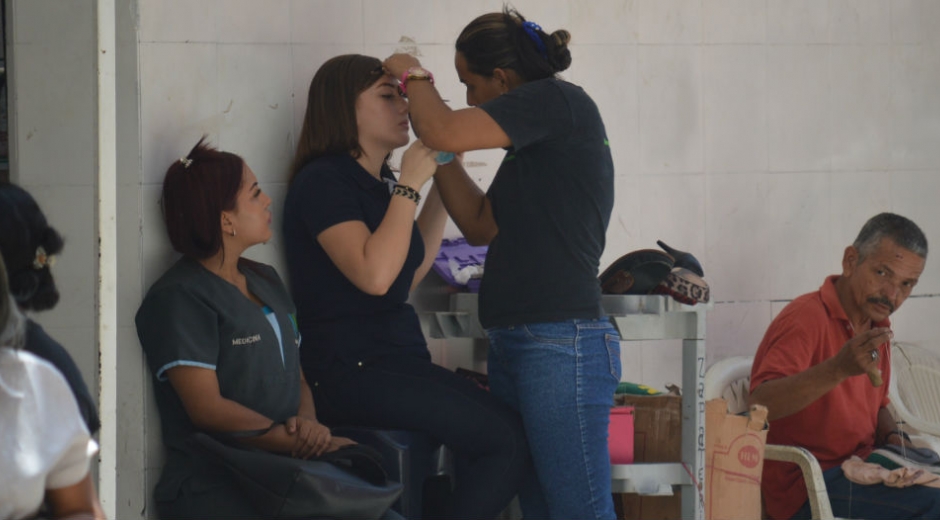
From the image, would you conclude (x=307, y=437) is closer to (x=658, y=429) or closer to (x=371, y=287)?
(x=371, y=287)

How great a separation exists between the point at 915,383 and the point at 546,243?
209 cm

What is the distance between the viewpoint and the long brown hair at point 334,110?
3.22m

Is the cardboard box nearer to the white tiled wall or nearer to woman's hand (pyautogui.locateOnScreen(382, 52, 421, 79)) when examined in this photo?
the white tiled wall

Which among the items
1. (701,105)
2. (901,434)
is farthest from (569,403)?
(701,105)

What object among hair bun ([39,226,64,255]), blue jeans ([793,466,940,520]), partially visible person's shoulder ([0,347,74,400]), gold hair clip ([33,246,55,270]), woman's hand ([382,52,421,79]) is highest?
woman's hand ([382,52,421,79])

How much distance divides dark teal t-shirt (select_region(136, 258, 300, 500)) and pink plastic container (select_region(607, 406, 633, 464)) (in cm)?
86

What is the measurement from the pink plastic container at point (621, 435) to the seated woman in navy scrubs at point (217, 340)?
30.1 inches

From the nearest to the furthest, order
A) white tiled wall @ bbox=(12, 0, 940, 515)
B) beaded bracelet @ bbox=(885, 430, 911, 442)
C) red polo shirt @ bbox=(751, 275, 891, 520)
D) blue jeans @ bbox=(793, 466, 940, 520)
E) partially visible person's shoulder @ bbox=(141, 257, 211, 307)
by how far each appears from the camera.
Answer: partially visible person's shoulder @ bbox=(141, 257, 211, 307) < white tiled wall @ bbox=(12, 0, 940, 515) < blue jeans @ bbox=(793, 466, 940, 520) < red polo shirt @ bbox=(751, 275, 891, 520) < beaded bracelet @ bbox=(885, 430, 911, 442)

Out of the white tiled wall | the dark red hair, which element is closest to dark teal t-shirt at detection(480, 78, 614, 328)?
the dark red hair

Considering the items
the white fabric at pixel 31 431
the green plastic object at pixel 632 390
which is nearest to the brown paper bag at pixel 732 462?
the green plastic object at pixel 632 390

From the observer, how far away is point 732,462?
340 centimetres

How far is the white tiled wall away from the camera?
10.8 feet

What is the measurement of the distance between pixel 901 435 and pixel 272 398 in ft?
6.80

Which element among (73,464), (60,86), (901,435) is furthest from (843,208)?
(73,464)
